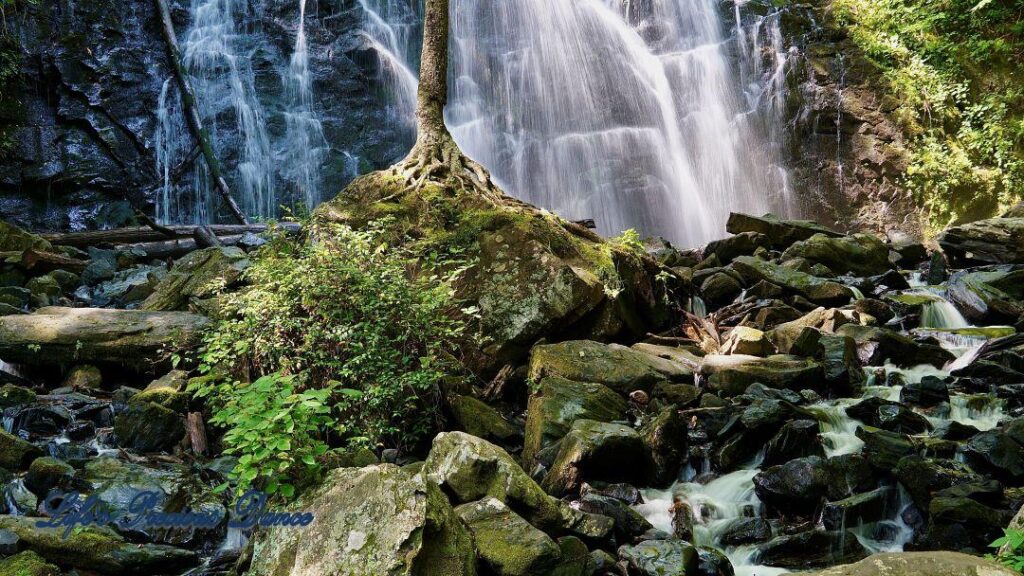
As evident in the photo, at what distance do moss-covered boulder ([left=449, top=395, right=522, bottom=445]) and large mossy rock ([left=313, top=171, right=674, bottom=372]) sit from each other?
0.73 m

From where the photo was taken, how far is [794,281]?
31.0 ft

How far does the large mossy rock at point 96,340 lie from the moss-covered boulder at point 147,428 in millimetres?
927

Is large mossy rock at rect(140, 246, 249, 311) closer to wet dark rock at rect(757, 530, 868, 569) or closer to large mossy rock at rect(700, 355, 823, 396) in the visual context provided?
large mossy rock at rect(700, 355, 823, 396)

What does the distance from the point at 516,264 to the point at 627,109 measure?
449 inches

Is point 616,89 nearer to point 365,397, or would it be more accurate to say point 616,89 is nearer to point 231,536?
point 365,397

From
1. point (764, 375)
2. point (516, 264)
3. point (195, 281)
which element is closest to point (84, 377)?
point (195, 281)

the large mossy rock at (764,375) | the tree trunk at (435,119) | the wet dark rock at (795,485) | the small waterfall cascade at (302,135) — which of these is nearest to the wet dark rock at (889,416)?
the large mossy rock at (764,375)

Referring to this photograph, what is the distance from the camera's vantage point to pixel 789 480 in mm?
4688

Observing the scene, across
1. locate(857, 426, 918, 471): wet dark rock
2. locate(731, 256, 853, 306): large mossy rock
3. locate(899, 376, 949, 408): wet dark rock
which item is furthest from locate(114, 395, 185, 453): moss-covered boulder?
locate(731, 256, 853, 306): large mossy rock

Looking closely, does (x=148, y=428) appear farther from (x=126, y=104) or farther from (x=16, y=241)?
(x=126, y=104)

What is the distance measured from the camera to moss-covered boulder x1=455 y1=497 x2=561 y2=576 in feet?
11.7

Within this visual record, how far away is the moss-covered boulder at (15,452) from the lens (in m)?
4.87

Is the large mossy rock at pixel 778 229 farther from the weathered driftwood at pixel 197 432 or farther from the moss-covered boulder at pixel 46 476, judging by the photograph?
the moss-covered boulder at pixel 46 476

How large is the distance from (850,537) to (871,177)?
522 inches
